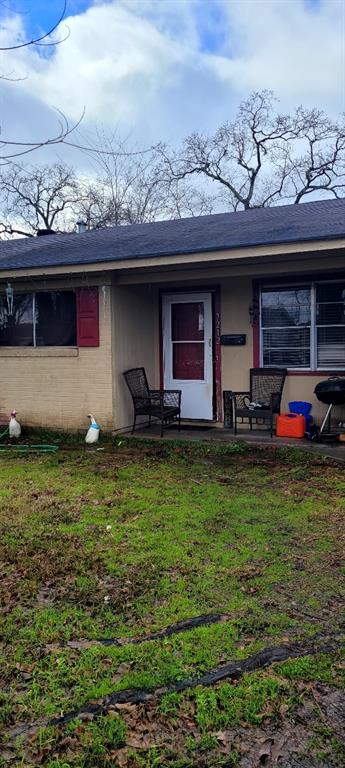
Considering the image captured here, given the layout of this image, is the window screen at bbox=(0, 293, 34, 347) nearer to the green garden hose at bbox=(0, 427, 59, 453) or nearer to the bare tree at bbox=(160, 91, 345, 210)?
the green garden hose at bbox=(0, 427, 59, 453)

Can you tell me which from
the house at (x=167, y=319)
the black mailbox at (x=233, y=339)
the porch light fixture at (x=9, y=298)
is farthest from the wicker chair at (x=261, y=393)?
the porch light fixture at (x=9, y=298)

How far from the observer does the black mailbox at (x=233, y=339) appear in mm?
8617

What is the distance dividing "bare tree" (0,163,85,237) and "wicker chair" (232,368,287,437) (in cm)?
2174

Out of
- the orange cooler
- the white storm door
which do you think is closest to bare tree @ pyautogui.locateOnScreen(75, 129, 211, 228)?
the white storm door

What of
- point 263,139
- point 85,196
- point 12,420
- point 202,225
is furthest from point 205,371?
point 263,139

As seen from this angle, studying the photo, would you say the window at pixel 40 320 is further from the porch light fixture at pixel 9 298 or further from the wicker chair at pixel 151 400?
the wicker chair at pixel 151 400

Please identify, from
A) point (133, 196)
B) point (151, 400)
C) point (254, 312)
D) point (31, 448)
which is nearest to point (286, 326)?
point (254, 312)

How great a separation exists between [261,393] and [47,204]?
23.5 metres

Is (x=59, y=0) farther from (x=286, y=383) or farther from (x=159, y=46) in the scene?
(x=286, y=383)

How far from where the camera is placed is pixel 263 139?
95.9 ft

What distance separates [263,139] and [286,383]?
2471 centimetres

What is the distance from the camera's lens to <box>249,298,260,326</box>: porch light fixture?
27.8ft

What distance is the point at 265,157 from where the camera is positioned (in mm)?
29203

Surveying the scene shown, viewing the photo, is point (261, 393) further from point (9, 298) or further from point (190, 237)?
point (9, 298)
